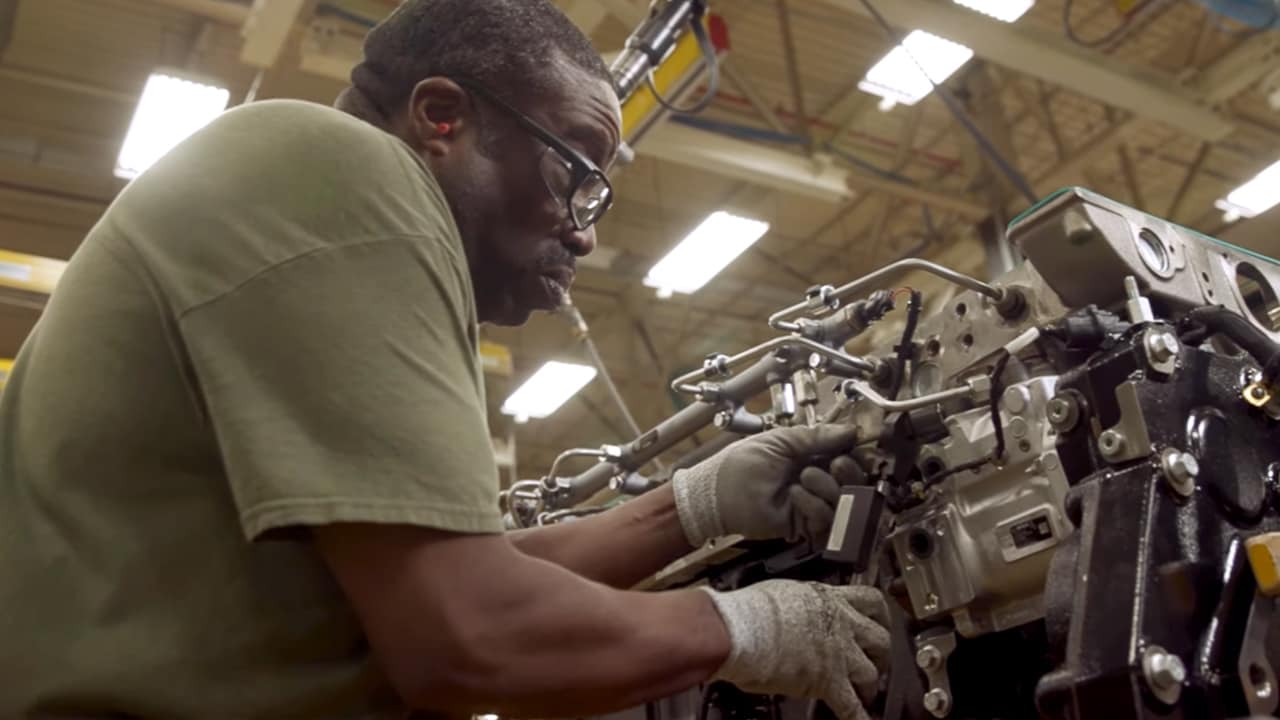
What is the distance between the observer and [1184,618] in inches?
44.0

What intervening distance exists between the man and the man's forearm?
522 mm

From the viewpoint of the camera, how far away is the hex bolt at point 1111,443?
3.95 feet

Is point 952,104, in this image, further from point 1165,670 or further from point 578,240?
point 1165,670

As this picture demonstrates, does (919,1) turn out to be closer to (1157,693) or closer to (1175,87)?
(1175,87)

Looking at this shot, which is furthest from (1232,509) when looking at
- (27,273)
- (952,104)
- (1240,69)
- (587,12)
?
(1240,69)

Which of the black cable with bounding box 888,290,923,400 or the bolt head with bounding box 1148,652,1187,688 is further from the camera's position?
the black cable with bounding box 888,290,923,400

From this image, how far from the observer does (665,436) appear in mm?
2139

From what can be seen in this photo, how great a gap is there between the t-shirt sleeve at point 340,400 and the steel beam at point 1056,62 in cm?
319

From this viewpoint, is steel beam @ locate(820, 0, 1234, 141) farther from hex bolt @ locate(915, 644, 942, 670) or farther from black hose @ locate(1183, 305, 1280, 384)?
hex bolt @ locate(915, 644, 942, 670)

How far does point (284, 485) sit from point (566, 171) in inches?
26.8

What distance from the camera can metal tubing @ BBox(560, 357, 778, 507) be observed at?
1.86m

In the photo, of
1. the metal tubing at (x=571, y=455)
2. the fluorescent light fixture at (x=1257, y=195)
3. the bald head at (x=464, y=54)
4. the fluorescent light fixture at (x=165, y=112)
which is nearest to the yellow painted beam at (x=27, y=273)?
the fluorescent light fixture at (x=165, y=112)

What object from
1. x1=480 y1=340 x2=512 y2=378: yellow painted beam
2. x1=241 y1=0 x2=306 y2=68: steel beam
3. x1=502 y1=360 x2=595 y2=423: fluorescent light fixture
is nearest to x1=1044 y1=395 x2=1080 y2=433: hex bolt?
x1=241 y1=0 x2=306 y2=68: steel beam

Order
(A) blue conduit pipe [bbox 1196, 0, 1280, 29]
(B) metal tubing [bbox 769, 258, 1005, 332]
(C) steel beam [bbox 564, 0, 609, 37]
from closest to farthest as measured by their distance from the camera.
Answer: (B) metal tubing [bbox 769, 258, 1005, 332]
(A) blue conduit pipe [bbox 1196, 0, 1280, 29]
(C) steel beam [bbox 564, 0, 609, 37]
